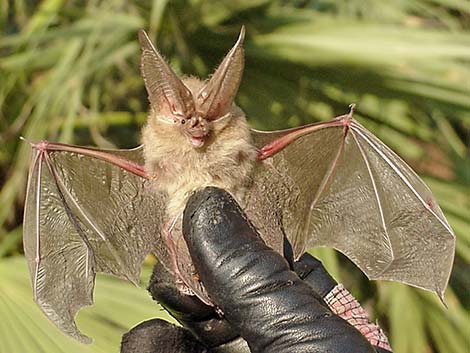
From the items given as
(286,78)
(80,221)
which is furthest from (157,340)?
(286,78)

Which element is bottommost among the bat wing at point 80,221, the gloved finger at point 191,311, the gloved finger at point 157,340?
the gloved finger at point 157,340

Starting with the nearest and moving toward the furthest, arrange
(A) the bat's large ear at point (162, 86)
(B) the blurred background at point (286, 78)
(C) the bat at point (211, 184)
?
(A) the bat's large ear at point (162, 86), (C) the bat at point (211, 184), (B) the blurred background at point (286, 78)

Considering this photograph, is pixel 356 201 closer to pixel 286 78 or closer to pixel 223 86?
pixel 223 86

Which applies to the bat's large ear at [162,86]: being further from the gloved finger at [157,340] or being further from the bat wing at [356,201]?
the gloved finger at [157,340]

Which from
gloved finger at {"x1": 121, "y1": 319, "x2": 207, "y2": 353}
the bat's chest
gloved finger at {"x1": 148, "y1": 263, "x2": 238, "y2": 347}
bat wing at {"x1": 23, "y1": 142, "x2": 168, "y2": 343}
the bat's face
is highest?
the bat's face

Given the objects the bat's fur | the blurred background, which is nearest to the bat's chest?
the bat's fur

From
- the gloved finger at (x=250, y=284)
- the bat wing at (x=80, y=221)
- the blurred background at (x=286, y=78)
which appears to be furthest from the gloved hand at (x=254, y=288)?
the blurred background at (x=286, y=78)

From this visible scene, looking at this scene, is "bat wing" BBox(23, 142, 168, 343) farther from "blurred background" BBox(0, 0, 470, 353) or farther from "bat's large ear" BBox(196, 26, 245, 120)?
"blurred background" BBox(0, 0, 470, 353)
